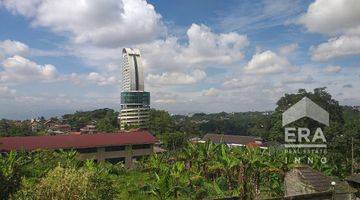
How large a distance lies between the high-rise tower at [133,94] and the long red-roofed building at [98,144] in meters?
58.2

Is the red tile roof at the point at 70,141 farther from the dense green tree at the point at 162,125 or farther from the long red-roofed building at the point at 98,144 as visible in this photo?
the dense green tree at the point at 162,125

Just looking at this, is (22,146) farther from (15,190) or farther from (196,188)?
(15,190)

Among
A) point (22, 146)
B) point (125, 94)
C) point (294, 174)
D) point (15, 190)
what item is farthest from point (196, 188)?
point (125, 94)

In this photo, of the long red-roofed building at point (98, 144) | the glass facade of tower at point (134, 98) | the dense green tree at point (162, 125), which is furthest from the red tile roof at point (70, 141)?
the glass facade of tower at point (134, 98)

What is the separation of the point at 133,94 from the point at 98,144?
64.2 metres

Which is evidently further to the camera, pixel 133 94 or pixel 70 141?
pixel 133 94

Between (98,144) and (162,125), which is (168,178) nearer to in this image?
(98,144)

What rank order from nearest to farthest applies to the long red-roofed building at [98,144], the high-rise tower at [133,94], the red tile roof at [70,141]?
1. the red tile roof at [70,141]
2. the long red-roofed building at [98,144]
3. the high-rise tower at [133,94]

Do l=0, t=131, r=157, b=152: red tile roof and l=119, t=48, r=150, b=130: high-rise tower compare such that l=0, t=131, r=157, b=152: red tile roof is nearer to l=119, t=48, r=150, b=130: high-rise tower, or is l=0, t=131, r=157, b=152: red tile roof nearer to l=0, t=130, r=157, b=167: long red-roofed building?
l=0, t=130, r=157, b=167: long red-roofed building

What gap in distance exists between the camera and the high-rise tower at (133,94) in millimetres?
107750

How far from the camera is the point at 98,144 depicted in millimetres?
44906

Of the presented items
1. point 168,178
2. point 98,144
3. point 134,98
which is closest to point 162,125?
point 134,98

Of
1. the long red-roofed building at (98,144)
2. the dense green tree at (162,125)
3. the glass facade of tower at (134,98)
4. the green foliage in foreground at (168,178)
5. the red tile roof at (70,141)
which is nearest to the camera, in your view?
the green foliage in foreground at (168,178)

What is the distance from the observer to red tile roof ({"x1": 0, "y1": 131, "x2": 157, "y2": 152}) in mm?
40062
